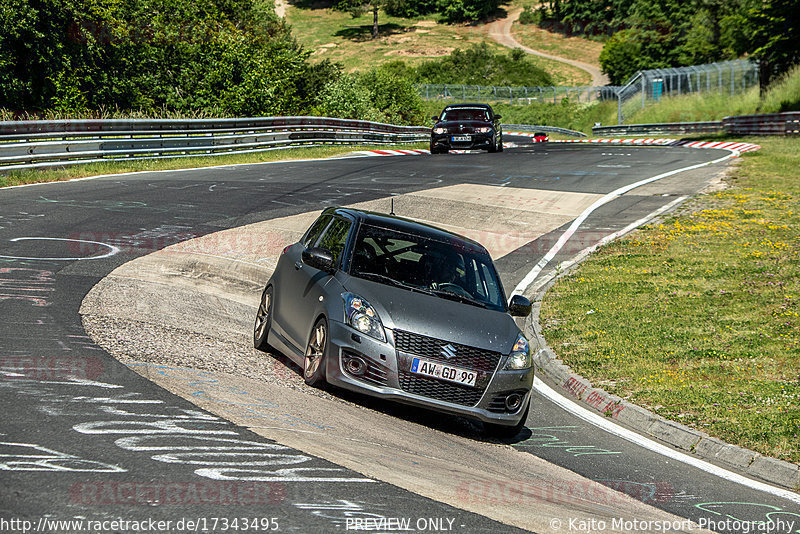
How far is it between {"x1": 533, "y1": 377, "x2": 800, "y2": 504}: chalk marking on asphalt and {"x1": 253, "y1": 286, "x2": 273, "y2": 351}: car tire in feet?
9.84

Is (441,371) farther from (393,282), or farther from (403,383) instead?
(393,282)

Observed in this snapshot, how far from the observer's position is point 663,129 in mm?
56344

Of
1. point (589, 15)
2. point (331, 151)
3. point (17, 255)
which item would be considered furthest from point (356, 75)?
point (589, 15)

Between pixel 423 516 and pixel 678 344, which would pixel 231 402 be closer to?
pixel 423 516

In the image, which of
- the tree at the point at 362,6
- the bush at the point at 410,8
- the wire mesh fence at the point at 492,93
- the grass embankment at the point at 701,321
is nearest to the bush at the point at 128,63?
the grass embankment at the point at 701,321

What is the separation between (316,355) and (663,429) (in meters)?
3.31

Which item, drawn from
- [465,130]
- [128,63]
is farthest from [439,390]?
[128,63]

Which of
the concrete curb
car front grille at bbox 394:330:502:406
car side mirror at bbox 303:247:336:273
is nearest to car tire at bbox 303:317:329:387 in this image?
car side mirror at bbox 303:247:336:273

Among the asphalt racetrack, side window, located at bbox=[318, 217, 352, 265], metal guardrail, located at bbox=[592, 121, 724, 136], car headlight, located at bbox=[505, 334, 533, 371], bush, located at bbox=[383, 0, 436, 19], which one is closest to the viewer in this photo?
the asphalt racetrack

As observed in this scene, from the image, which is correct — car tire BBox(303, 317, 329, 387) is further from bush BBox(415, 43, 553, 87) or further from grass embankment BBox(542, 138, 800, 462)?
bush BBox(415, 43, 553, 87)

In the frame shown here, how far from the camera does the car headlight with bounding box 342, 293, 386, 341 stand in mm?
7301

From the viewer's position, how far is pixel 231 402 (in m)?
6.60

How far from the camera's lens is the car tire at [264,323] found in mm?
9117

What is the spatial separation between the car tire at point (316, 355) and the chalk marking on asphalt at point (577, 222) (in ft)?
22.2
